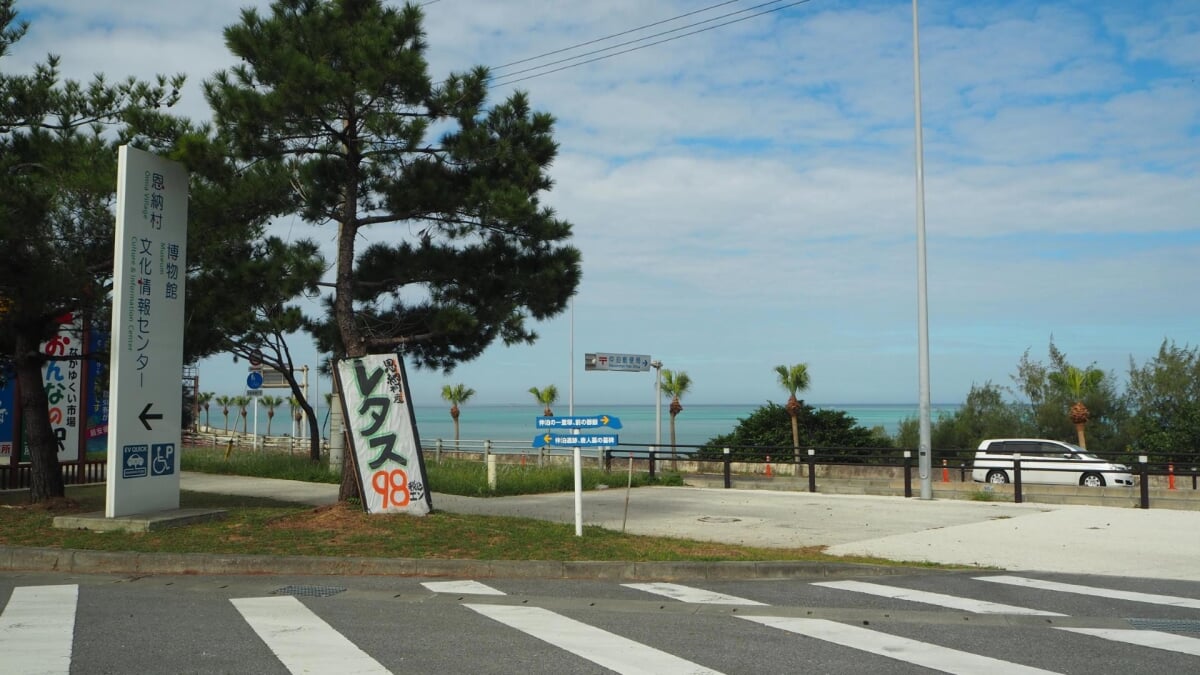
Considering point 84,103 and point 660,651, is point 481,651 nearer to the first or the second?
point 660,651

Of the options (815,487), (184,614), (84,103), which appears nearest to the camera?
(184,614)

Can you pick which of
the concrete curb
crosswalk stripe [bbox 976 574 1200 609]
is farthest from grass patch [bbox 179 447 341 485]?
crosswalk stripe [bbox 976 574 1200 609]

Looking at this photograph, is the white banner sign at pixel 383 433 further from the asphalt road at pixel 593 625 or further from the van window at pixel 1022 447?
the van window at pixel 1022 447

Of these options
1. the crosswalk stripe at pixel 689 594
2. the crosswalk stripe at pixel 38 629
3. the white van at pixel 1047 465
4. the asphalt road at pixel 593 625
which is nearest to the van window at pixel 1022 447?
the white van at pixel 1047 465

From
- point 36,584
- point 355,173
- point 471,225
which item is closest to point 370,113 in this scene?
point 355,173

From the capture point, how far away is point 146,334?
40.4 feet

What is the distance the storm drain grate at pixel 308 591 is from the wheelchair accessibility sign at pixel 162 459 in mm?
4377

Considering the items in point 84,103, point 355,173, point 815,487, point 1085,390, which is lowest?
point 815,487

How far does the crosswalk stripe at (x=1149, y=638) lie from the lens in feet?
21.9

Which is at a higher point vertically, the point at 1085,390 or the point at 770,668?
the point at 1085,390

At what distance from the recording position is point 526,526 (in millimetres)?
12617

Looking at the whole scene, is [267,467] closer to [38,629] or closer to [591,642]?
[38,629]

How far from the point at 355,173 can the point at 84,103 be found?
15.0 ft

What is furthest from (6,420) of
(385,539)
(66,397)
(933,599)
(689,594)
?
(933,599)
